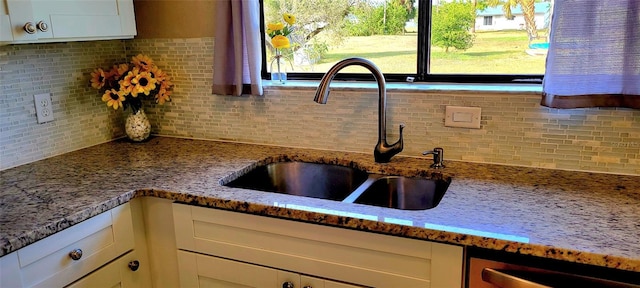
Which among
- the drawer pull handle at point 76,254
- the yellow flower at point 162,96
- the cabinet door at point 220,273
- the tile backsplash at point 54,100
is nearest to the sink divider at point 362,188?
the cabinet door at point 220,273

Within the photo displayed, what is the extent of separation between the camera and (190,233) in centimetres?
157

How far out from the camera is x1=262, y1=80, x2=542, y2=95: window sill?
167cm

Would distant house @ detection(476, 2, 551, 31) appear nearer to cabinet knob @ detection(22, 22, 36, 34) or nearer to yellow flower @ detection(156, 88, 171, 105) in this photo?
yellow flower @ detection(156, 88, 171, 105)

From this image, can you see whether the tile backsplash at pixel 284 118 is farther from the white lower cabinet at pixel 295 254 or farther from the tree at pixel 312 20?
the white lower cabinet at pixel 295 254

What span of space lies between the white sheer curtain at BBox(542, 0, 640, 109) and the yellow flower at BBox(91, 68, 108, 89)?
171cm

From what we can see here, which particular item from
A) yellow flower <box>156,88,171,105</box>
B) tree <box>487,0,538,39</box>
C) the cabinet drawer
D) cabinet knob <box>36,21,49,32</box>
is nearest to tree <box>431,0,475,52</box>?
tree <box>487,0,538,39</box>

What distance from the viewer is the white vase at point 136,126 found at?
2.16 meters

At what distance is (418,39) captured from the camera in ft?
6.10

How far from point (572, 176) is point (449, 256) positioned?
2.06 ft

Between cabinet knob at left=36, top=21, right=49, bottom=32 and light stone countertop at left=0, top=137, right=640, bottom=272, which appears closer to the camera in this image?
light stone countertop at left=0, top=137, right=640, bottom=272

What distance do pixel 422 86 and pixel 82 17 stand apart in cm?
128

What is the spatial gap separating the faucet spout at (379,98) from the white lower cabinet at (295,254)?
500 mm

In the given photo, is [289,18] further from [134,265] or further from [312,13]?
[134,265]

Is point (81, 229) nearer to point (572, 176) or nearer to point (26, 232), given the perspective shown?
point (26, 232)
